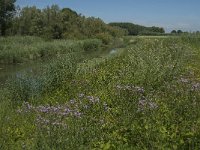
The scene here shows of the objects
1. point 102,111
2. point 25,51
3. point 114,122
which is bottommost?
point 25,51

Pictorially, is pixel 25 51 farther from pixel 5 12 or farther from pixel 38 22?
pixel 38 22

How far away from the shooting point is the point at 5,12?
59062mm

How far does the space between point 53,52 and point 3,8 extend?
735 inches

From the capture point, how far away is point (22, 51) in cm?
3781

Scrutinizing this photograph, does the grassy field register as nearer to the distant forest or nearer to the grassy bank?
the grassy bank

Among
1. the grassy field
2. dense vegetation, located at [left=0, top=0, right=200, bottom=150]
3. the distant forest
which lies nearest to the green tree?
the distant forest

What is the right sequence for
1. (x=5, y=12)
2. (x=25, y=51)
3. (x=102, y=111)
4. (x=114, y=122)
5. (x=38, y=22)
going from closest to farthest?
1. (x=114, y=122)
2. (x=102, y=111)
3. (x=25, y=51)
4. (x=5, y=12)
5. (x=38, y=22)

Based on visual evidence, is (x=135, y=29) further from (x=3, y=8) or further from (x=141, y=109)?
(x=141, y=109)

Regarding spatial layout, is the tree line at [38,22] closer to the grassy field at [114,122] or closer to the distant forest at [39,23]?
the distant forest at [39,23]

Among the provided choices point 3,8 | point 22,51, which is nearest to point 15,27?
point 3,8

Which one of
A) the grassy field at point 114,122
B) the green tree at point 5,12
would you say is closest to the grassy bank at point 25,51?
the green tree at point 5,12

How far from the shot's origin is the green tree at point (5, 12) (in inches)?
2281

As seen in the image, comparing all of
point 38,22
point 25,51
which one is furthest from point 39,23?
point 25,51

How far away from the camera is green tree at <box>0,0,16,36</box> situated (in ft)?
190
